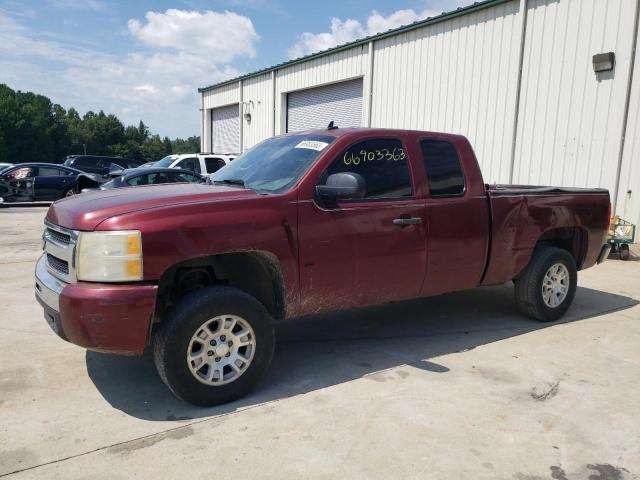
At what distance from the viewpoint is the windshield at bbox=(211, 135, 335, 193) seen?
4.11m

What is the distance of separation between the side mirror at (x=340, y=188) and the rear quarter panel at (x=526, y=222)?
1.74 metres

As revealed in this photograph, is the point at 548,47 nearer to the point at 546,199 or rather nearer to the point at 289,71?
the point at 546,199

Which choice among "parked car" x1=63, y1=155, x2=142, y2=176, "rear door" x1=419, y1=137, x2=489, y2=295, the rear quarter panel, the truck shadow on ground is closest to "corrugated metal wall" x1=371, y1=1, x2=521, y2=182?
the truck shadow on ground

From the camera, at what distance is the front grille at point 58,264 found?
137 inches

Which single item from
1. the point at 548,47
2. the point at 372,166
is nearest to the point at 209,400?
the point at 372,166

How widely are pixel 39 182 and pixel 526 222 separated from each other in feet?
57.7

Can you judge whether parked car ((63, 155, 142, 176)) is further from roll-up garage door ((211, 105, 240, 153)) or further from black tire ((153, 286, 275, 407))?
black tire ((153, 286, 275, 407))

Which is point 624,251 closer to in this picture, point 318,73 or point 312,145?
point 312,145

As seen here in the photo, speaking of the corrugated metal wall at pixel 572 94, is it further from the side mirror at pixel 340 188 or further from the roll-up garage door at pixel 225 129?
the roll-up garage door at pixel 225 129

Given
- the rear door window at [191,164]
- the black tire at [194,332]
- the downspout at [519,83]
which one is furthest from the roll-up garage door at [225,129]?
the black tire at [194,332]

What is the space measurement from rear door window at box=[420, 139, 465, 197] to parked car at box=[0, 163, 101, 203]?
14804 millimetres

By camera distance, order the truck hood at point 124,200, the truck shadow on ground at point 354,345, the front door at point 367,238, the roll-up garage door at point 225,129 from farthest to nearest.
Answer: the roll-up garage door at point 225,129, the front door at point 367,238, the truck shadow on ground at point 354,345, the truck hood at point 124,200

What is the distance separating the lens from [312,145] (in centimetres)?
435

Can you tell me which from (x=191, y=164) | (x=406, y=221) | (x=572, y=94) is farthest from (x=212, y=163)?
(x=406, y=221)
